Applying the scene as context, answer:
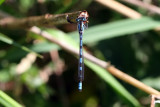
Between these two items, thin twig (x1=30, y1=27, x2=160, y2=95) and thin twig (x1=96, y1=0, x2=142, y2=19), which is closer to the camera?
thin twig (x1=30, y1=27, x2=160, y2=95)

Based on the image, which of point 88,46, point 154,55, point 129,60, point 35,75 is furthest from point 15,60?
point 154,55

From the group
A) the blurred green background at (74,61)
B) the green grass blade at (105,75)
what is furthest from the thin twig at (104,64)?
the blurred green background at (74,61)

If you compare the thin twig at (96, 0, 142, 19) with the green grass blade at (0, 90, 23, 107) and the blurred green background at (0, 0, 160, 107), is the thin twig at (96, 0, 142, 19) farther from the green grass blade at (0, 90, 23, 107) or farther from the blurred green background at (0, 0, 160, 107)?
the green grass blade at (0, 90, 23, 107)

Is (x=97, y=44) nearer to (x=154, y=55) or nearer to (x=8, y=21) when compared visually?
(x=154, y=55)

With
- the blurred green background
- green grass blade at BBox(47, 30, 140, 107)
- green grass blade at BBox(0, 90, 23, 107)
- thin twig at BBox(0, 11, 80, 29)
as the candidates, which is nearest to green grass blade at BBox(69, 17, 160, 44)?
the blurred green background

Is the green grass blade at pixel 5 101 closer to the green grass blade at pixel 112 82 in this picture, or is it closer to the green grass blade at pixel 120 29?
the green grass blade at pixel 112 82

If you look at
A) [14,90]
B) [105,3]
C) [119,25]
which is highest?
[105,3]

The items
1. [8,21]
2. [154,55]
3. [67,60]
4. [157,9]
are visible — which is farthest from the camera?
[67,60]

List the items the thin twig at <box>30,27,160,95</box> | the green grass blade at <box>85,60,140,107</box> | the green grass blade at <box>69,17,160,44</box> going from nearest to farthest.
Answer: the thin twig at <box>30,27,160,95</box> < the green grass blade at <box>85,60,140,107</box> < the green grass blade at <box>69,17,160,44</box>
